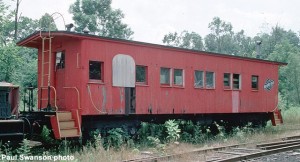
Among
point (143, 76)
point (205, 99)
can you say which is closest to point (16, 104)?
point (143, 76)

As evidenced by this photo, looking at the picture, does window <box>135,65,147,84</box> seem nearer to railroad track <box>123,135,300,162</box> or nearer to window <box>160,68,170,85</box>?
window <box>160,68,170,85</box>

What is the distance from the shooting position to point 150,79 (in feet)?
43.0

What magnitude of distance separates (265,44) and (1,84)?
5319 centimetres

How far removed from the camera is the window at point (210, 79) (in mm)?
15148

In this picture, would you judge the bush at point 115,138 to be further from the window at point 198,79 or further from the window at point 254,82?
the window at point 254,82

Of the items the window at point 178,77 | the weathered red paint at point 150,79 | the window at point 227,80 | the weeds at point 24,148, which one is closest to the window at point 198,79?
the weathered red paint at point 150,79

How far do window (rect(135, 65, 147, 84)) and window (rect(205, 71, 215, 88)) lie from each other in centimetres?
332

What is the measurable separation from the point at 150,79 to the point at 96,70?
2253 millimetres

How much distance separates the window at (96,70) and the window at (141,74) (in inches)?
57.7

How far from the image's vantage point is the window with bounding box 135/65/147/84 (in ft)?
42.0

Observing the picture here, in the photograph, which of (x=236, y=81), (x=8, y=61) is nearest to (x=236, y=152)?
(x=236, y=81)

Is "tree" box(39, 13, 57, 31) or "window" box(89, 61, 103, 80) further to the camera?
"window" box(89, 61, 103, 80)

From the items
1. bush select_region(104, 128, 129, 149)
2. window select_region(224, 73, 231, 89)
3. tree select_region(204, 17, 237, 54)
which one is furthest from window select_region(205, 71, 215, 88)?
tree select_region(204, 17, 237, 54)

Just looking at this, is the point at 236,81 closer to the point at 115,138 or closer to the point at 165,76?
the point at 165,76
